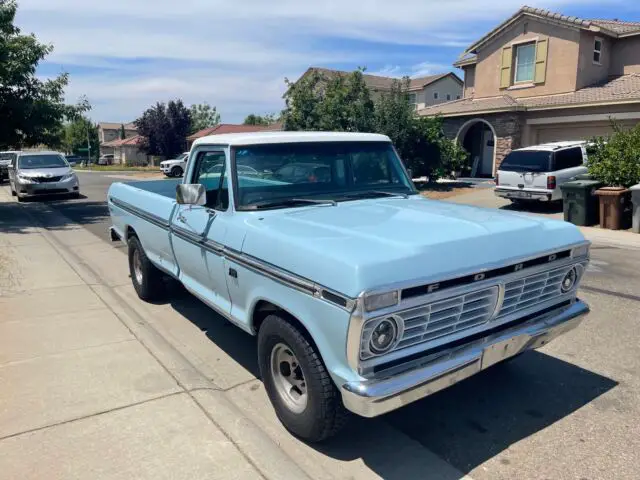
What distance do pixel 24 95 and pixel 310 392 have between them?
48.9 feet

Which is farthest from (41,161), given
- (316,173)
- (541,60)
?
(541,60)

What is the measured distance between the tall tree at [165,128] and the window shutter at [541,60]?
4175 centimetres

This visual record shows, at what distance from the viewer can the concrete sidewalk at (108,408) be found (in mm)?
3043

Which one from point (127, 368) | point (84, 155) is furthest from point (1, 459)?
point (84, 155)

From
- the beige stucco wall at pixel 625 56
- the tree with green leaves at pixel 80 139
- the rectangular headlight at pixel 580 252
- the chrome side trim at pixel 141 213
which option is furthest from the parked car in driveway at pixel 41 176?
the tree with green leaves at pixel 80 139

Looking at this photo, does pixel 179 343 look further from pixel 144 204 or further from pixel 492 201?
pixel 492 201

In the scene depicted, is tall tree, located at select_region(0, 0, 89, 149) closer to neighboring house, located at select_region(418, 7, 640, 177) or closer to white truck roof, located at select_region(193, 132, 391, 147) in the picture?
white truck roof, located at select_region(193, 132, 391, 147)

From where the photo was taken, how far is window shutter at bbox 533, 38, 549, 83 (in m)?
20.7

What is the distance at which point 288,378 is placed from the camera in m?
3.42

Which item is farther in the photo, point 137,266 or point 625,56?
point 625,56

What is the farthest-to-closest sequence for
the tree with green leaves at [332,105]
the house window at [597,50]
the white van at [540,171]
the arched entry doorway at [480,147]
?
the arched entry doorway at [480,147] < the house window at [597,50] < the tree with green leaves at [332,105] < the white van at [540,171]

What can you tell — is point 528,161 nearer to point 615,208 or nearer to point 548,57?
point 615,208

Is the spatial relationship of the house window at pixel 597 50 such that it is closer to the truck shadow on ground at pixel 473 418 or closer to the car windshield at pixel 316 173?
the car windshield at pixel 316 173

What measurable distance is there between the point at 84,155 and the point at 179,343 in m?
96.0
